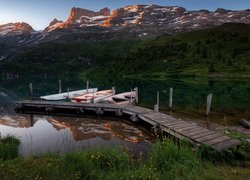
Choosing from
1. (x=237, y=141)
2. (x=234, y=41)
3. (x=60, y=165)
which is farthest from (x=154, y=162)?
(x=234, y=41)

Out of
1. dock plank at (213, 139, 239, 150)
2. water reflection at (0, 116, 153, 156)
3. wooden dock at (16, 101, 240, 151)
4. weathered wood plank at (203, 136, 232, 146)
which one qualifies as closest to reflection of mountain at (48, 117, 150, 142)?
water reflection at (0, 116, 153, 156)

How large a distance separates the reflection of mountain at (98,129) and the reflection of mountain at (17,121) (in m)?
2.75

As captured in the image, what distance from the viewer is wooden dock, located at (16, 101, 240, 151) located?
1727 centimetres

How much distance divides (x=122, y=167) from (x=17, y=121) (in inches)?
1051

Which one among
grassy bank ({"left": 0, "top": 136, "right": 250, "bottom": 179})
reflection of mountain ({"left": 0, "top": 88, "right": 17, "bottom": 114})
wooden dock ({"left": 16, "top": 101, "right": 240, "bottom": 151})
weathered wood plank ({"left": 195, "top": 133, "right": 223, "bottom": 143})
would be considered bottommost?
reflection of mountain ({"left": 0, "top": 88, "right": 17, "bottom": 114})

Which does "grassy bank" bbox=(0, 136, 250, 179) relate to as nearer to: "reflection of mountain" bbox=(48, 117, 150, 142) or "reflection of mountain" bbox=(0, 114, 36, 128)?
"reflection of mountain" bbox=(48, 117, 150, 142)

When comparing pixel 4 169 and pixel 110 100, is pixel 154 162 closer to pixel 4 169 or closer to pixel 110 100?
pixel 4 169

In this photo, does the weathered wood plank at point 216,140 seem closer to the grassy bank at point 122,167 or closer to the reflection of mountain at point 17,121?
the grassy bank at point 122,167

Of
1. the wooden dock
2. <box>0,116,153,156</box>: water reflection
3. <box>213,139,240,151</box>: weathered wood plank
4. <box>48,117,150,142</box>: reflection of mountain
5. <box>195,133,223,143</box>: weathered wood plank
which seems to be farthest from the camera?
<box>48,117,150,142</box>: reflection of mountain

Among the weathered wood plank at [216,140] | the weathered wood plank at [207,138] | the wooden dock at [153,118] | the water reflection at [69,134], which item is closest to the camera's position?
the weathered wood plank at [216,140]

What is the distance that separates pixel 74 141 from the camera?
2430 centimetres

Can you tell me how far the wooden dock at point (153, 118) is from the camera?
17266mm

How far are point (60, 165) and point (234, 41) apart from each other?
186 m

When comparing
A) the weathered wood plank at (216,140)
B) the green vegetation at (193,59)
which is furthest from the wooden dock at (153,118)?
the green vegetation at (193,59)
